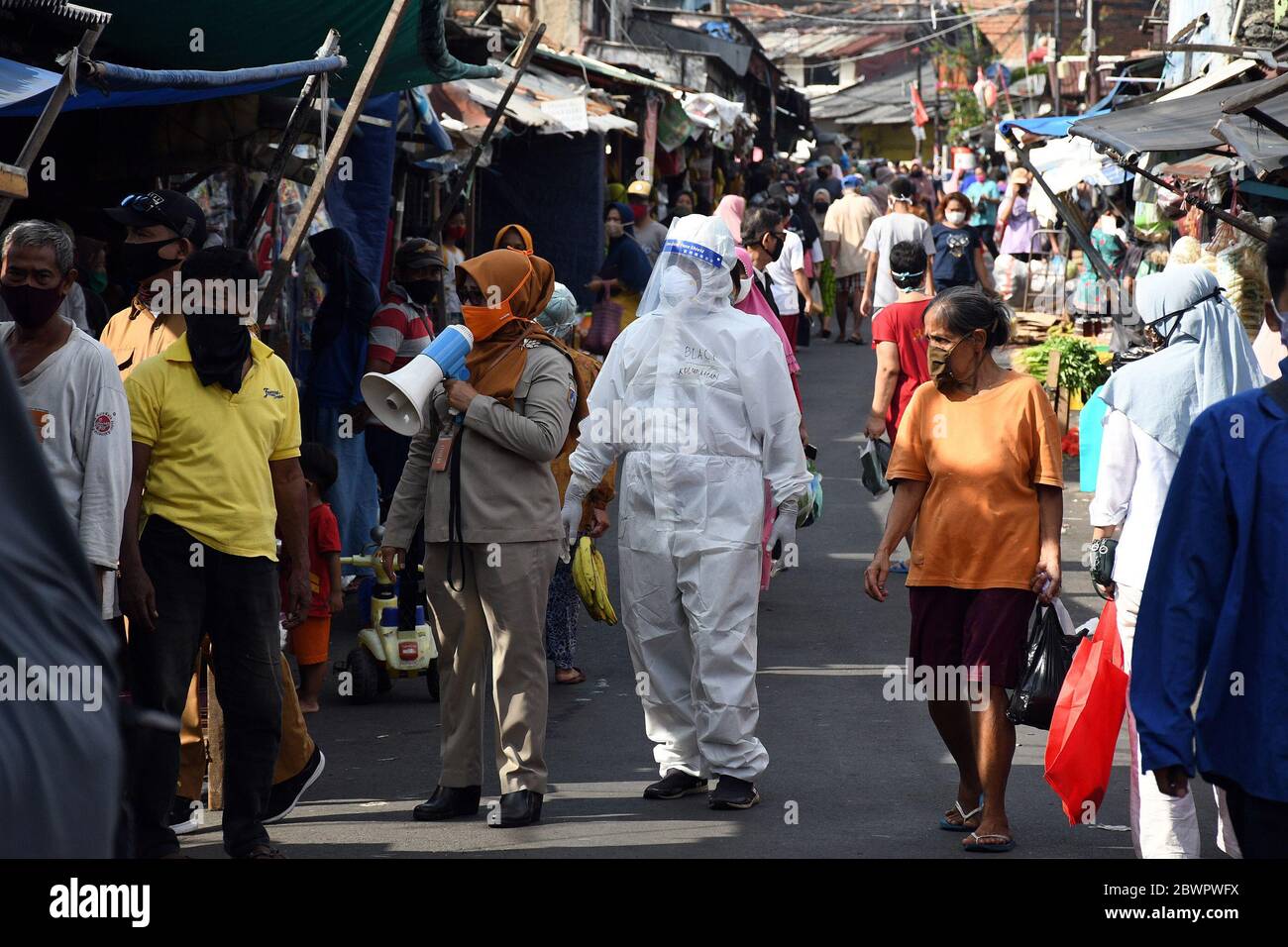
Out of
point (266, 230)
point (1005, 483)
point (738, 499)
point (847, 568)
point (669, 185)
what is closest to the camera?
point (1005, 483)

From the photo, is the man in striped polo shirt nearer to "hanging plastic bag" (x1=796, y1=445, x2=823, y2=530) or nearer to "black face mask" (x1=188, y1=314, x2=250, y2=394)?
"hanging plastic bag" (x1=796, y1=445, x2=823, y2=530)

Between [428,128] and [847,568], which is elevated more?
[428,128]

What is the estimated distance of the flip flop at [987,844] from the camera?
19.2 feet

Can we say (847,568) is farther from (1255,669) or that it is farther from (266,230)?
(1255,669)

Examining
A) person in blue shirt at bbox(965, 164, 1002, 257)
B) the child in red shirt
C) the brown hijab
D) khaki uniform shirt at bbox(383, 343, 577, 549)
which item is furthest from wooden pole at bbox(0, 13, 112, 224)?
person in blue shirt at bbox(965, 164, 1002, 257)

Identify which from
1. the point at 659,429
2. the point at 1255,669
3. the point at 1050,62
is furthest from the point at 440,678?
the point at 1050,62

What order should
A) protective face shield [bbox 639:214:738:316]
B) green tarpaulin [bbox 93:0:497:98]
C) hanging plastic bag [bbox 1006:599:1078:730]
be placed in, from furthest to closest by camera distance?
green tarpaulin [bbox 93:0:497:98] < protective face shield [bbox 639:214:738:316] < hanging plastic bag [bbox 1006:599:1078:730]

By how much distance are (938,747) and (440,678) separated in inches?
87.1

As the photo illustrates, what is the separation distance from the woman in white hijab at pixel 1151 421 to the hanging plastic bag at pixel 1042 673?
0.78 ft

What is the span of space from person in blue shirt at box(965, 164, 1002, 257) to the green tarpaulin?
59.5 feet

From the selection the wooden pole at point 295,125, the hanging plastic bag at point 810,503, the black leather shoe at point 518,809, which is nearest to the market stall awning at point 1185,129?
the hanging plastic bag at point 810,503

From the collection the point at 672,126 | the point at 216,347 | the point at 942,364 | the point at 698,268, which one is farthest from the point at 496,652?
the point at 672,126

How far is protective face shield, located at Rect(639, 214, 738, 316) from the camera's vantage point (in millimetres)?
6598

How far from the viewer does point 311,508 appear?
784 cm
